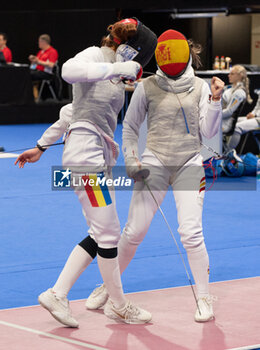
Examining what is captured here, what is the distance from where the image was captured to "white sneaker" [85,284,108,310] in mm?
3791

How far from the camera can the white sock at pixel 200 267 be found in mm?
3561

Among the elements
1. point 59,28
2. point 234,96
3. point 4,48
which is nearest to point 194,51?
point 234,96

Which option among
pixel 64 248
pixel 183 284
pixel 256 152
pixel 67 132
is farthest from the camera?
pixel 256 152

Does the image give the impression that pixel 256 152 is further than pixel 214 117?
Yes

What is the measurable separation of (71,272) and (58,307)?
0.19m

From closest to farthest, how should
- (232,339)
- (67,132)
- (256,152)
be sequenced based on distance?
(232,339), (67,132), (256,152)

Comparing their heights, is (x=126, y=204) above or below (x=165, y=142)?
below

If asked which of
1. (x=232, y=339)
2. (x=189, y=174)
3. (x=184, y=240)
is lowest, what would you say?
(x=232, y=339)

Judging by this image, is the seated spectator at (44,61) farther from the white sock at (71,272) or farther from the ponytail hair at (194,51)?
the white sock at (71,272)

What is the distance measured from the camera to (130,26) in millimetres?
3406

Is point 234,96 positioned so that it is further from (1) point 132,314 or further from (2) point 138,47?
(1) point 132,314

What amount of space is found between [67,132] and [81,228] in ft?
8.09

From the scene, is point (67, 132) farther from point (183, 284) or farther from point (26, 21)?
point (26, 21)

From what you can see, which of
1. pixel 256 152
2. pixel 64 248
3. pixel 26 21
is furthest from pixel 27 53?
pixel 64 248
